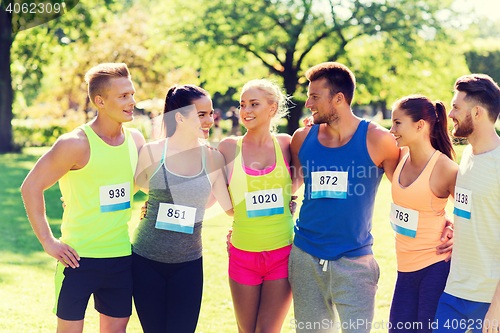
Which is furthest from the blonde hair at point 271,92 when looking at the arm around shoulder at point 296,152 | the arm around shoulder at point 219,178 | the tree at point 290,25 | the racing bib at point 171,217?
the tree at point 290,25

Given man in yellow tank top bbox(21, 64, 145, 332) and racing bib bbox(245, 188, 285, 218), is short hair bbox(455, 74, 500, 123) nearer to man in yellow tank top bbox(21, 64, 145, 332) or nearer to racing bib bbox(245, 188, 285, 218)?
racing bib bbox(245, 188, 285, 218)

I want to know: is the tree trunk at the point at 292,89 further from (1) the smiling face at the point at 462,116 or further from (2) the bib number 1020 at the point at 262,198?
(1) the smiling face at the point at 462,116

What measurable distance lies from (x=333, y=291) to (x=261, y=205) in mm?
757

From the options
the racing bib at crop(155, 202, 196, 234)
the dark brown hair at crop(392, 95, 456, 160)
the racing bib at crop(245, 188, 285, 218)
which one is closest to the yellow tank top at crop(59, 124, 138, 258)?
the racing bib at crop(155, 202, 196, 234)

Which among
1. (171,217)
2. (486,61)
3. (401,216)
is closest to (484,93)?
(401,216)

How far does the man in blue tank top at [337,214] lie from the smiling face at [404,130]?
81 mm

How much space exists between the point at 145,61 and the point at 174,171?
22504 millimetres

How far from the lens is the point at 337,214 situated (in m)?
2.88

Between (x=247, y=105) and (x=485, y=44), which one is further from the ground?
(x=485, y=44)

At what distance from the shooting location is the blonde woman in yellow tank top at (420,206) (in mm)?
2729

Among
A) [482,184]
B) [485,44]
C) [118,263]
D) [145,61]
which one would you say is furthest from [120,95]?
[485,44]

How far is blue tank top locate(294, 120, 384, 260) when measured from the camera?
2.86 metres

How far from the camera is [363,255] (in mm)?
2867

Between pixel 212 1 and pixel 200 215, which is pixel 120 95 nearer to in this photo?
pixel 200 215
